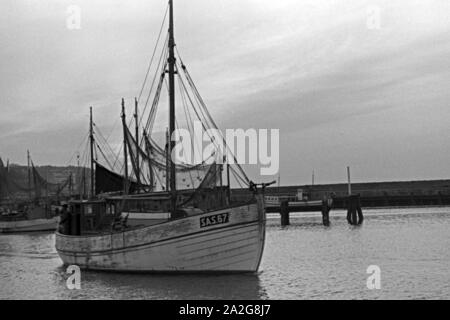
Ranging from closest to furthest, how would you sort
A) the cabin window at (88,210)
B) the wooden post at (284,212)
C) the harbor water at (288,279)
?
the harbor water at (288,279)
the cabin window at (88,210)
the wooden post at (284,212)

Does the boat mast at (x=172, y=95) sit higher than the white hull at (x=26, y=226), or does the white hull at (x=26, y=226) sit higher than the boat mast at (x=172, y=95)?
the boat mast at (x=172, y=95)

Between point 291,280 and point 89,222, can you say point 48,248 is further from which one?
point 291,280

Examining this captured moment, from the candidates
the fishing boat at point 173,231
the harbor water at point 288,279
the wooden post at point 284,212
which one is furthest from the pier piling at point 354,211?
the fishing boat at point 173,231

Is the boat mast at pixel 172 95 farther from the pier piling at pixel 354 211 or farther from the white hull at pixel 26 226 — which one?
the white hull at pixel 26 226

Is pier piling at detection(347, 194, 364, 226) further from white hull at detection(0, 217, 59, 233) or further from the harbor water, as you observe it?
white hull at detection(0, 217, 59, 233)

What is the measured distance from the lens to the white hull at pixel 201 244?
2577cm

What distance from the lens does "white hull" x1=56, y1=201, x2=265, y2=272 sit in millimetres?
25766

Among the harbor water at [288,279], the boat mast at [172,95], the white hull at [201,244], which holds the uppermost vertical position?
the boat mast at [172,95]

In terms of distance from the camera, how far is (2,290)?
26109 mm

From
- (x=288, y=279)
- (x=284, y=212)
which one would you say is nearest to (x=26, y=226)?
(x=284, y=212)

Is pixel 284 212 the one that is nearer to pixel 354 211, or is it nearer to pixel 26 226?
pixel 354 211

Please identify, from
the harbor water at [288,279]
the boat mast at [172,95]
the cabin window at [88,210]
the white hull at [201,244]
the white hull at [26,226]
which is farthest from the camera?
the white hull at [26,226]

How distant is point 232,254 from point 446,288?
874cm
